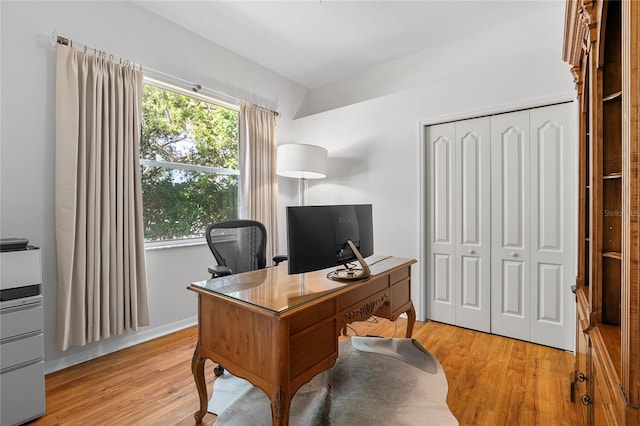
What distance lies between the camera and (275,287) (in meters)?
1.58

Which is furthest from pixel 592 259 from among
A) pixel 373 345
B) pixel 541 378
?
pixel 373 345

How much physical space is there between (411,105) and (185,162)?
2393 mm

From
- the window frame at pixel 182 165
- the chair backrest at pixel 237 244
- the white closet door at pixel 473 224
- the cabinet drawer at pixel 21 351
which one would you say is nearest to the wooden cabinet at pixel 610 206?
the white closet door at pixel 473 224

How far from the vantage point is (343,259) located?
177 cm

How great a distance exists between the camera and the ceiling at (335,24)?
2645 millimetres

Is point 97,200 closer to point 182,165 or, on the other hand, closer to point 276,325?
point 182,165

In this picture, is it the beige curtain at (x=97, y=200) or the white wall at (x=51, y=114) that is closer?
the white wall at (x=51, y=114)

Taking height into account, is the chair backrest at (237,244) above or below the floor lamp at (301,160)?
below

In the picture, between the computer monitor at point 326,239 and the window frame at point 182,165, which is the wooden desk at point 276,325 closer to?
the computer monitor at point 326,239

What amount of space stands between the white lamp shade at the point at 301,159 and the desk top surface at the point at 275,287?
5.02ft

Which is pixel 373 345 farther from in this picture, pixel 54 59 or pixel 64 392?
pixel 54 59

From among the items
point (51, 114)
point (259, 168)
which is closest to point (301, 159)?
point (259, 168)

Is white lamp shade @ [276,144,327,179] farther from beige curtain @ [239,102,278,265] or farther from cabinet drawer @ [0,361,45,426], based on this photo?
cabinet drawer @ [0,361,45,426]

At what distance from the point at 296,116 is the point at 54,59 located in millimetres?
2648
